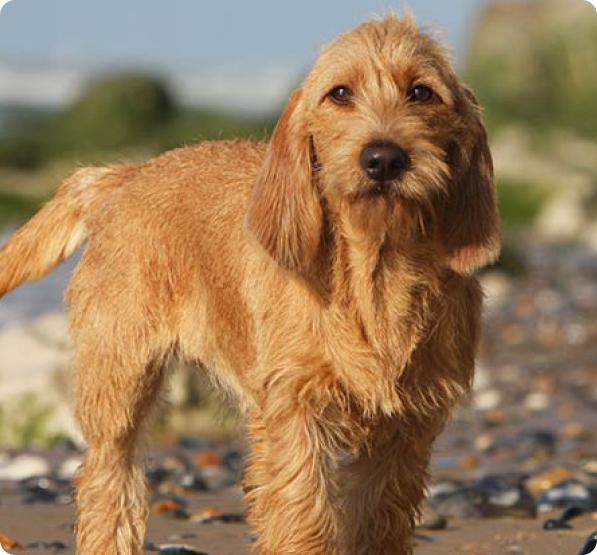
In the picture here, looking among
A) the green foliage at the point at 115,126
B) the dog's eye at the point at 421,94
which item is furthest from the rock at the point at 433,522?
the green foliage at the point at 115,126

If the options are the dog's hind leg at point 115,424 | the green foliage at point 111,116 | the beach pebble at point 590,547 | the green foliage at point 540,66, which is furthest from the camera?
the green foliage at point 111,116

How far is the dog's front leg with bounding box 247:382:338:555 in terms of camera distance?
6.34 meters

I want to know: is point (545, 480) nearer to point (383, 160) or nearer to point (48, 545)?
point (48, 545)

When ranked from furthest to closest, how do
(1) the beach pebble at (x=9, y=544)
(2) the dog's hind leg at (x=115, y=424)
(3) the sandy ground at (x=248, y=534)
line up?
(3) the sandy ground at (x=248, y=534) → (1) the beach pebble at (x=9, y=544) → (2) the dog's hind leg at (x=115, y=424)

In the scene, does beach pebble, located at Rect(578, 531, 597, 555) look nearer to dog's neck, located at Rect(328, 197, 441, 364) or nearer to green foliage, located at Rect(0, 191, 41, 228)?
dog's neck, located at Rect(328, 197, 441, 364)

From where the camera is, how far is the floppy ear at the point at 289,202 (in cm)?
632

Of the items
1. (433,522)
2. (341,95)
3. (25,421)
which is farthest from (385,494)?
(25,421)

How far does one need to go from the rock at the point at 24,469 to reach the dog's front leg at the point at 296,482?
3721 millimetres

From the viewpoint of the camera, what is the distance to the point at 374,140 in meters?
5.99

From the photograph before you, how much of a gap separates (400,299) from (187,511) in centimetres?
269

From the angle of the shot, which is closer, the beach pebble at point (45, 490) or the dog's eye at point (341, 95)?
the dog's eye at point (341, 95)

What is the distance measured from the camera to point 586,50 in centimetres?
4444

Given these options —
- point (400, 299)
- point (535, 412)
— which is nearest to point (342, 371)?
point (400, 299)

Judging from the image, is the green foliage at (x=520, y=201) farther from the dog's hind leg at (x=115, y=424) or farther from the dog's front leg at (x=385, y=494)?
the dog's front leg at (x=385, y=494)
